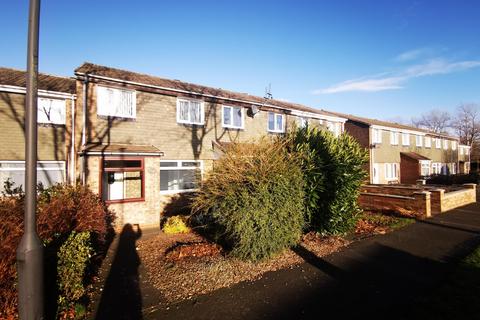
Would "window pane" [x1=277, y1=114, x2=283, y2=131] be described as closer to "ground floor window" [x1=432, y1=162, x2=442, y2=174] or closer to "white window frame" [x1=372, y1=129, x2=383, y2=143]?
"white window frame" [x1=372, y1=129, x2=383, y2=143]

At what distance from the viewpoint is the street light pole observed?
351 cm

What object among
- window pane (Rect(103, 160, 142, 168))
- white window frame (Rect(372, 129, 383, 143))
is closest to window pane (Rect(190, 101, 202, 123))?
window pane (Rect(103, 160, 142, 168))

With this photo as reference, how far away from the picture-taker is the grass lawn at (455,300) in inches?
176

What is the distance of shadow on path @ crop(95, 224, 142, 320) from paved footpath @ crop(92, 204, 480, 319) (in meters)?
0.24

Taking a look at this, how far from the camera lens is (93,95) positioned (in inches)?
467

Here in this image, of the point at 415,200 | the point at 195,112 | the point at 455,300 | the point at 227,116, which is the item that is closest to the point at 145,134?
the point at 195,112

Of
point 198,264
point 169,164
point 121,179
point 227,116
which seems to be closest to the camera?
point 198,264

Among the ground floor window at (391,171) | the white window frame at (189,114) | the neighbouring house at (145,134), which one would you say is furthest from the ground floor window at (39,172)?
the ground floor window at (391,171)

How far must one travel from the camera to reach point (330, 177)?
355 inches

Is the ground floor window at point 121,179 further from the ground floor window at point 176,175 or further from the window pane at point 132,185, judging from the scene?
the ground floor window at point 176,175

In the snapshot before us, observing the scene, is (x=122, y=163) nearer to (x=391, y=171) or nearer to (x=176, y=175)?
(x=176, y=175)

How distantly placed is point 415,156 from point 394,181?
11.7ft

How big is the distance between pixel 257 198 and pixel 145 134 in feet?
27.4

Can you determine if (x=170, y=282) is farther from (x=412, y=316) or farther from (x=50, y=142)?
(x=50, y=142)
